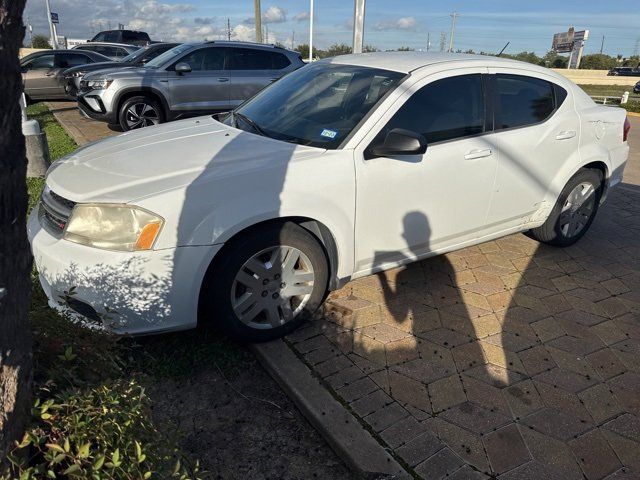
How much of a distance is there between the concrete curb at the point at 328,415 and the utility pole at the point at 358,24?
8.35 m

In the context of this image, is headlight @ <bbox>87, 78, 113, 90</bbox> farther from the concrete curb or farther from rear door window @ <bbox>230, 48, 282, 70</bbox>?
the concrete curb

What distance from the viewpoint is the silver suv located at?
28.3ft

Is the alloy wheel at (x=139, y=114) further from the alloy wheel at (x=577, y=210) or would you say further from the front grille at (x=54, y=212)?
the alloy wheel at (x=577, y=210)

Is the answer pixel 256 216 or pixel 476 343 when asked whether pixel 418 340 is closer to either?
pixel 476 343

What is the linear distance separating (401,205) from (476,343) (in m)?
1.02

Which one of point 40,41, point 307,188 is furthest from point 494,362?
point 40,41

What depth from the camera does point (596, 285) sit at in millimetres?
4012

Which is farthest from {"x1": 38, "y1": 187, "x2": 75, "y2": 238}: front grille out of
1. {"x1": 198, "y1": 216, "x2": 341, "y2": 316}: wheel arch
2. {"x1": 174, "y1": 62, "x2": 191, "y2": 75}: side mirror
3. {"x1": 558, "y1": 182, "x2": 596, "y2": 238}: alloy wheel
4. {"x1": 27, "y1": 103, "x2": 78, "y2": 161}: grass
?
{"x1": 174, "y1": 62, "x2": 191, "y2": 75}: side mirror

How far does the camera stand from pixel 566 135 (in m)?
4.11

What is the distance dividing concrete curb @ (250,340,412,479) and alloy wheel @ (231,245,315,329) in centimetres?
18

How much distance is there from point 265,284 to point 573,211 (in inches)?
124

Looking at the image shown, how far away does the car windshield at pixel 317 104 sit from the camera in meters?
3.27

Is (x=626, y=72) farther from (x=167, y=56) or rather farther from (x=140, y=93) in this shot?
(x=140, y=93)

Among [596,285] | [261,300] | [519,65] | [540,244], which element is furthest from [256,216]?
[540,244]
